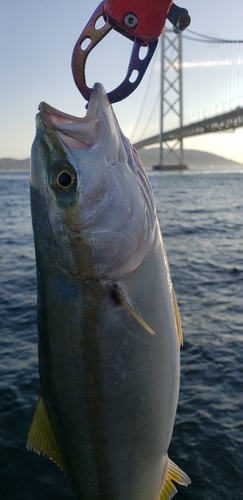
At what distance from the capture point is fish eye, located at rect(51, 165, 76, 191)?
184cm

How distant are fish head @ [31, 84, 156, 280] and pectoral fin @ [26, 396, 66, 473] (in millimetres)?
694

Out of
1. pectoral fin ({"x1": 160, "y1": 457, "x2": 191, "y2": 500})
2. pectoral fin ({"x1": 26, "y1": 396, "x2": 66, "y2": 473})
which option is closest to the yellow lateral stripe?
pectoral fin ({"x1": 26, "y1": 396, "x2": 66, "y2": 473})

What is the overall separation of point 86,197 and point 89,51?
811 mm

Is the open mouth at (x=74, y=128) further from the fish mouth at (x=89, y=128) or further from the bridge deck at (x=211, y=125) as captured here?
the bridge deck at (x=211, y=125)

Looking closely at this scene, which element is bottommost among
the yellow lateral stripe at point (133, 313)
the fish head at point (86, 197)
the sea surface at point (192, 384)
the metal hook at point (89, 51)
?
the sea surface at point (192, 384)

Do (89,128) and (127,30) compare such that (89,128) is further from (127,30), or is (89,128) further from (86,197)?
(127,30)

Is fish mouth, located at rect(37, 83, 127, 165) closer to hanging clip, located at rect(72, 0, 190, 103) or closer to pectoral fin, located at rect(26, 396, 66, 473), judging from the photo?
hanging clip, located at rect(72, 0, 190, 103)

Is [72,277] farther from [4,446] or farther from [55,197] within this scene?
[4,446]

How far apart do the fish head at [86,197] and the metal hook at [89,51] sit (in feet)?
0.94

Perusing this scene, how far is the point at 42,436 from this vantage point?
6.73ft

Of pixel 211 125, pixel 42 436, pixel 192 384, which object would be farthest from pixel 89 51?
pixel 211 125

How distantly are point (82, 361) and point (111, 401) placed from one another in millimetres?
220

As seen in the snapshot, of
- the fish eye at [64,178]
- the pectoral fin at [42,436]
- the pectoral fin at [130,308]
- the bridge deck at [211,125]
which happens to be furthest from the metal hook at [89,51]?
the bridge deck at [211,125]

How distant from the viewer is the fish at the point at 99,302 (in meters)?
1.85
